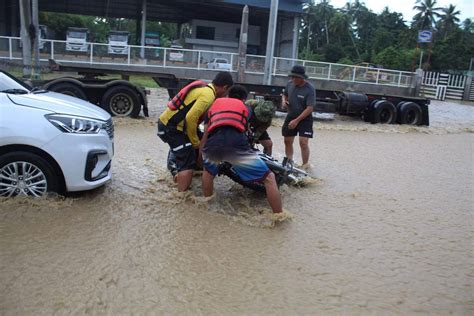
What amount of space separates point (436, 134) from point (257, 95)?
236 inches

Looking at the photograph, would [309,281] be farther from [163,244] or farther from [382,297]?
[163,244]

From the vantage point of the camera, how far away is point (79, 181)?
5051 millimetres

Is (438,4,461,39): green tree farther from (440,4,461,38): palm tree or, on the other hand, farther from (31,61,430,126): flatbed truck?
(31,61,430,126): flatbed truck

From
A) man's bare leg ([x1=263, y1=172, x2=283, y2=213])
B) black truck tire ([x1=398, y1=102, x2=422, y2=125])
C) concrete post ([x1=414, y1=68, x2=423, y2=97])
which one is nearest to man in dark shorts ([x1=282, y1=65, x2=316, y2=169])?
man's bare leg ([x1=263, y1=172, x2=283, y2=213])

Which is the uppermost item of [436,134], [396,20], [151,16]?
[396,20]

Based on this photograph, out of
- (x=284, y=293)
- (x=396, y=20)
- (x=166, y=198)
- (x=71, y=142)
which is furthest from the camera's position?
(x=396, y=20)

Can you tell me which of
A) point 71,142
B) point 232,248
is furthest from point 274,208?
point 71,142

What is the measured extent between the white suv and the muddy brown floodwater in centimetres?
22

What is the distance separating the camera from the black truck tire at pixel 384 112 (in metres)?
16.5

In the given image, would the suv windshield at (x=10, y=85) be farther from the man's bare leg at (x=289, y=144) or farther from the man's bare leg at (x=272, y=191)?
the man's bare leg at (x=289, y=144)

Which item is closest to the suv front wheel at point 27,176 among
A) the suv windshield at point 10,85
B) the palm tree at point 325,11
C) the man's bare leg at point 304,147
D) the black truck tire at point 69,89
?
the suv windshield at point 10,85

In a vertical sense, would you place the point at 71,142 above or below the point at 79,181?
above

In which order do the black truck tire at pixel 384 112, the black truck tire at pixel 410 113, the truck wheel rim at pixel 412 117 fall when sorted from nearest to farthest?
the black truck tire at pixel 384 112 < the black truck tire at pixel 410 113 < the truck wheel rim at pixel 412 117

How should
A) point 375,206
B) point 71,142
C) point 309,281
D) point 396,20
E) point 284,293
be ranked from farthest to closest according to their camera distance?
1. point 396,20
2. point 375,206
3. point 71,142
4. point 309,281
5. point 284,293
